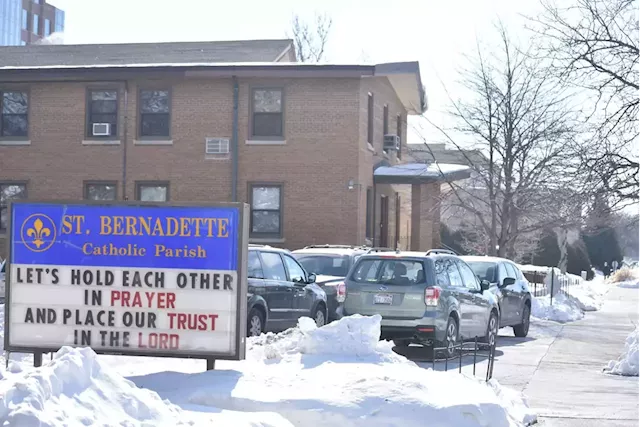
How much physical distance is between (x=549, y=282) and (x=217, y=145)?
1165 centimetres

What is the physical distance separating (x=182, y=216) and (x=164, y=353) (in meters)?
1.33

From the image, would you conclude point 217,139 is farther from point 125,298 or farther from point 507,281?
point 125,298

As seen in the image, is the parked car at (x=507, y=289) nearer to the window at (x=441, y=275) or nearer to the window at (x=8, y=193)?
the window at (x=441, y=275)

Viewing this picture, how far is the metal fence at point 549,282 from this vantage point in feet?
102

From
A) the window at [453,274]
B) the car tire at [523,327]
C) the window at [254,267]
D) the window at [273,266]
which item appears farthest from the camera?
the car tire at [523,327]

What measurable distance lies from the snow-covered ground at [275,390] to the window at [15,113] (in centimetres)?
2117

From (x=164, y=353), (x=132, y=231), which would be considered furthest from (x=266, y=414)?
(x=132, y=231)

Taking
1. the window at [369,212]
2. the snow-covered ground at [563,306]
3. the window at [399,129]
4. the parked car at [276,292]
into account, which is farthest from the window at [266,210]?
the parked car at [276,292]

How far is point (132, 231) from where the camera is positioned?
384 inches

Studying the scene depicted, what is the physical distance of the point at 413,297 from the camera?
49.8 ft

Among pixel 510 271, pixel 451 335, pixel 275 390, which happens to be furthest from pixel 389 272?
pixel 275 390

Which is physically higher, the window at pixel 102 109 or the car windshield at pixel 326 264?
the window at pixel 102 109

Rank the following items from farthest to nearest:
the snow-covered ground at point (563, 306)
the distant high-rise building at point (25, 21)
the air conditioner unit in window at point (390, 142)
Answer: the distant high-rise building at point (25, 21), the air conditioner unit in window at point (390, 142), the snow-covered ground at point (563, 306)

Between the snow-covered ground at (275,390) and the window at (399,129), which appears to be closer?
the snow-covered ground at (275,390)
